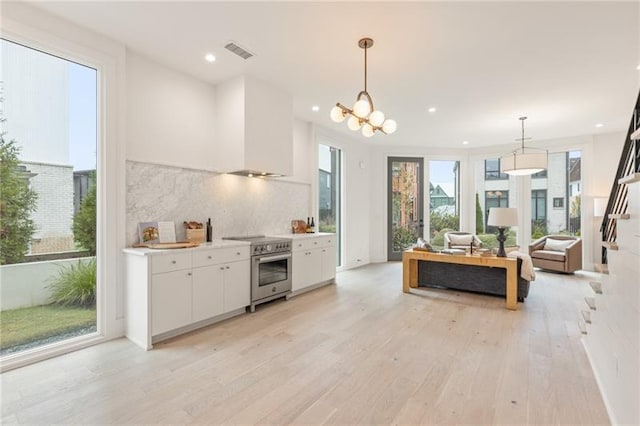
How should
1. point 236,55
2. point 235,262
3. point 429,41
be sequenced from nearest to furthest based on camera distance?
point 429,41 → point 236,55 → point 235,262

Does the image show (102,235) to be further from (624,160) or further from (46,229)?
(624,160)

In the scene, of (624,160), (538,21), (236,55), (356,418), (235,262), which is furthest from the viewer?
(235,262)

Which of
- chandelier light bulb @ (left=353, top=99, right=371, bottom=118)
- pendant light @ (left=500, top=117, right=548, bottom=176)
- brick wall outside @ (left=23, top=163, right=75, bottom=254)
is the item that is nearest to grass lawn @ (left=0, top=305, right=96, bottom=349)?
brick wall outside @ (left=23, top=163, right=75, bottom=254)

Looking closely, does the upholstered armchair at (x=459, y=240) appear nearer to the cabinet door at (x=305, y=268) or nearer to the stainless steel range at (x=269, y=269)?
the cabinet door at (x=305, y=268)

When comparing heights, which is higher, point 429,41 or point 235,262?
point 429,41

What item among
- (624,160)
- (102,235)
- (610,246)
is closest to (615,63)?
(624,160)

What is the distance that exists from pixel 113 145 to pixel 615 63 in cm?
545

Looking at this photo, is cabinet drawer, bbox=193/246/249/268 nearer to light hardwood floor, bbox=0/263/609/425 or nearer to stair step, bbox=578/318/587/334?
light hardwood floor, bbox=0/263/609/425

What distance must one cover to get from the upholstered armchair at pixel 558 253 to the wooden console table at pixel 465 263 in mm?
2912

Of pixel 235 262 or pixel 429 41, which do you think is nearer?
pixel 429 41

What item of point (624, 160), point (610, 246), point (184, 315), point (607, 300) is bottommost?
point (184, 315)

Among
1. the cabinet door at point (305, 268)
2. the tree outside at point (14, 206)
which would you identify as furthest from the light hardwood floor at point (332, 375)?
the tree outside at point (14, 206)

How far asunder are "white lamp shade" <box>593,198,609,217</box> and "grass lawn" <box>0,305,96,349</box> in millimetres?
8490

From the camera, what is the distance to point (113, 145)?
10.2ft
